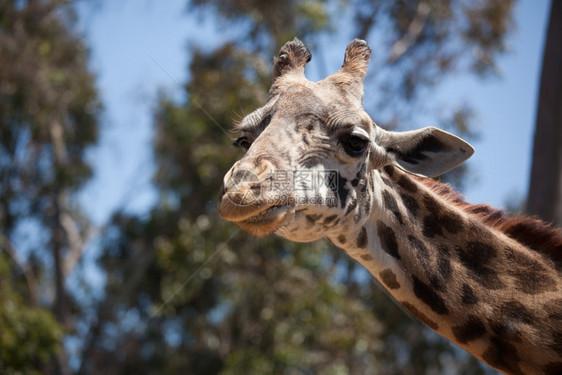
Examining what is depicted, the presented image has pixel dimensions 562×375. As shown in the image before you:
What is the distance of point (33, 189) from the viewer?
20484 mm

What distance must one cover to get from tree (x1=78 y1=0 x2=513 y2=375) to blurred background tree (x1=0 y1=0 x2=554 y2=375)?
47 mm

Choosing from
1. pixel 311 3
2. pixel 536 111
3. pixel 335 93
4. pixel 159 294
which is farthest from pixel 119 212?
pixel 335 93

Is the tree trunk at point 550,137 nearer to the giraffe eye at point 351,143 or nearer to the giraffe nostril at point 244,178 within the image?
the giraffe eye at point 351,143

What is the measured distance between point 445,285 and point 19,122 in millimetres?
18452

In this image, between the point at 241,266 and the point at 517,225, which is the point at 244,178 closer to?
the point at 517,225

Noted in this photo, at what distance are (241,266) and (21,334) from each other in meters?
5.97

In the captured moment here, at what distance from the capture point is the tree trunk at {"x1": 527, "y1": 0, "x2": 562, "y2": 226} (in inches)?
336

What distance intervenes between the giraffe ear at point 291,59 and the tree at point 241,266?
8309 mm

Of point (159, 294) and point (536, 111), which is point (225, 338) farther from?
point (536, 111)

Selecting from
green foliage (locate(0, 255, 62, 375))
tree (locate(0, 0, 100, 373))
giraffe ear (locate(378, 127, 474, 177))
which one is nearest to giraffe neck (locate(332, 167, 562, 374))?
giraffe ear (locate(378, 127, 474, 177))

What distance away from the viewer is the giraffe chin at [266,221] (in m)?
3.37

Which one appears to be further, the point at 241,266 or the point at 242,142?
the point at 241,266

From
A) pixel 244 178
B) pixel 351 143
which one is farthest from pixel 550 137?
pixel 244 178

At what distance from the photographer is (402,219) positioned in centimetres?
397
